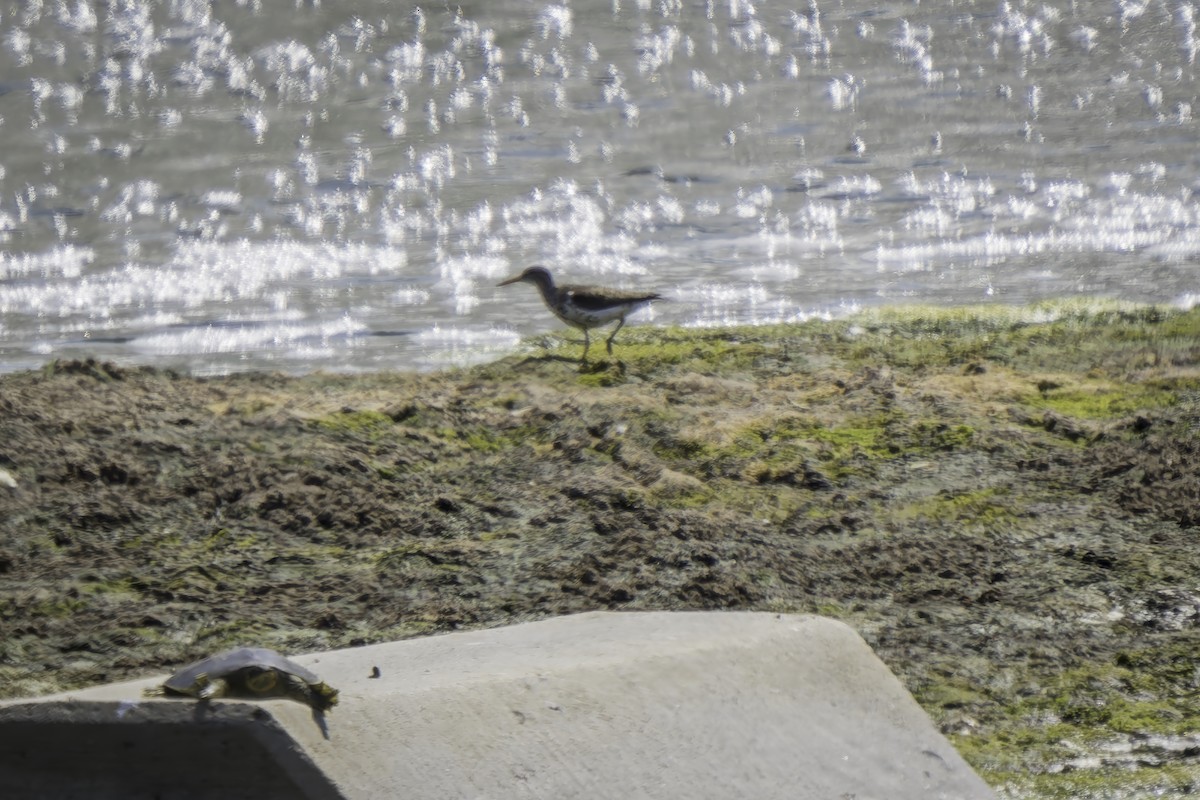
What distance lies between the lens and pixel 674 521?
5086mm

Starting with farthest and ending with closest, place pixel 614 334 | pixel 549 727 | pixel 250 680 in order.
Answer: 1. pixel 614 334
2. pixel 549 727
3. pixel 250 680

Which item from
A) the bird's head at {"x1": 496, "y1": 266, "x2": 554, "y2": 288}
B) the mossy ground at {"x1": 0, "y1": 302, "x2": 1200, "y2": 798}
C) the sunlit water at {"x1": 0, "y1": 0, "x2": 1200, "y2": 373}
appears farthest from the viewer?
the sunlit water at {"x1": 0, "y1": 0, "x2": 1200, "y2": 373}

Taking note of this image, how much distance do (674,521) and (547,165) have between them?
8466 millimetres

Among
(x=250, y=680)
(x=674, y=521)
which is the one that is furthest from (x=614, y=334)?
(x=250, y=680)

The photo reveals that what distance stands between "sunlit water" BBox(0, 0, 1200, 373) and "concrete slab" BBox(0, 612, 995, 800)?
4.85 m

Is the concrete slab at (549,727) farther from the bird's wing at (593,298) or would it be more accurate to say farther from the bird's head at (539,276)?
the bird's head at (539,276)

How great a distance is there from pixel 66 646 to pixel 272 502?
1064 millimetres

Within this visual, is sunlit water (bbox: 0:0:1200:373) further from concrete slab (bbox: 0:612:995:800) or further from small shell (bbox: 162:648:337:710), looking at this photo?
small shell (bbox: 162:648:337:710)

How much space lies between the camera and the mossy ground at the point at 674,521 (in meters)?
4.12

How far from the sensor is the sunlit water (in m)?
9.72

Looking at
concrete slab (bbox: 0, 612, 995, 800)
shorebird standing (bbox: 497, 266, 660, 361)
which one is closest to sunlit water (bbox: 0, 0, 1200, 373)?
shorebird standing (bbox: 497, 266, 660, 361)

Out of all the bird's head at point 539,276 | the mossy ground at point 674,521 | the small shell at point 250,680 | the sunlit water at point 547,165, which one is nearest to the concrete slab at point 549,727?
the small shell at point 250,680

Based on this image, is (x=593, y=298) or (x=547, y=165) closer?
(x=593, y=298)

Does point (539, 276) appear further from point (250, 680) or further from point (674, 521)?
point (250, 680)
